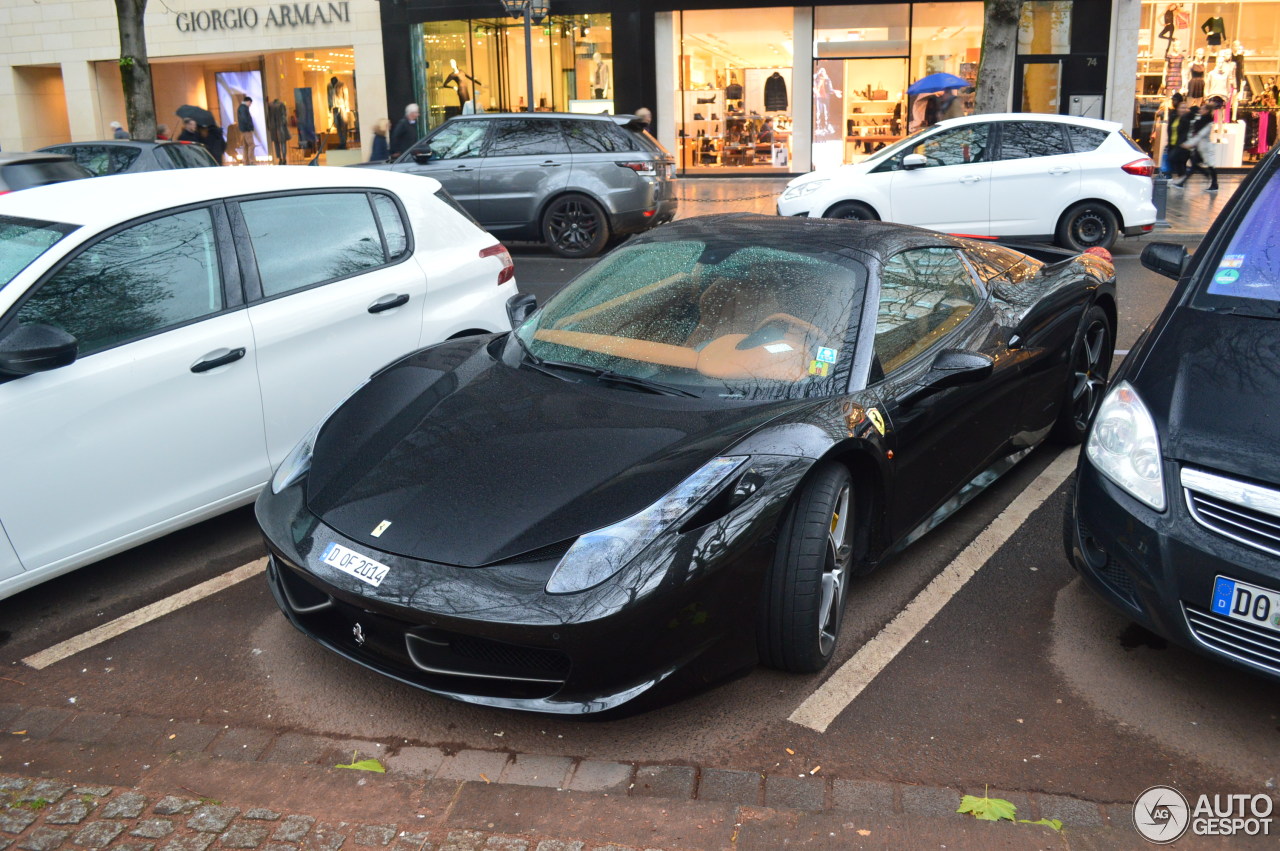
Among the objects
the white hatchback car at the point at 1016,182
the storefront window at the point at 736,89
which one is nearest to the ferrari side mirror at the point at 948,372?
the white hatchback car at the point at 1016,182

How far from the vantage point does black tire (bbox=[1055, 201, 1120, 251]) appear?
40.9ft

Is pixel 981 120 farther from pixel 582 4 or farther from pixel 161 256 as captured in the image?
pixel 582 4

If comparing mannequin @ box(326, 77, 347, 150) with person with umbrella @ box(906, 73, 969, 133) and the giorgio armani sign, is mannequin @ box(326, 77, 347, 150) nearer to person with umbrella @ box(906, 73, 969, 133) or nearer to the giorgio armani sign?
the giorgio armani sign

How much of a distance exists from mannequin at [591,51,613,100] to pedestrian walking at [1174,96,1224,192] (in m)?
10.8

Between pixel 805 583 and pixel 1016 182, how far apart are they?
10180 millimetres

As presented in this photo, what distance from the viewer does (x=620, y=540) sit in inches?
126

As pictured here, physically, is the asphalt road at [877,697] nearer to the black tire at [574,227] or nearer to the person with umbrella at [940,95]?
the black tire at [574,227]

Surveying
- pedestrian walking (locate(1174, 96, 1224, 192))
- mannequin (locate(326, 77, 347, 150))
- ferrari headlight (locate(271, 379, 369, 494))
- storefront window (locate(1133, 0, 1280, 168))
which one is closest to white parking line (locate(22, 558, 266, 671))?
ferrari headlight (locate(271, 379, 369, 494))

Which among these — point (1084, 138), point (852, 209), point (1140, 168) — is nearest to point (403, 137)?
point (852, 209)

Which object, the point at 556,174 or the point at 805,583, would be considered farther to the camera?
the point at 556,174

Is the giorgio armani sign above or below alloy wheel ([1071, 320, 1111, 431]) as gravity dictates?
above

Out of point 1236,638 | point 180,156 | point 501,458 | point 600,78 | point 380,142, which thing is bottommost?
point 1236,638

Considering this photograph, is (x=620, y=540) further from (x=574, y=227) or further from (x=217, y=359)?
(x=574, y=227)

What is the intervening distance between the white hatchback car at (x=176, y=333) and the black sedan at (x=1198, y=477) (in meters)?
3.25
